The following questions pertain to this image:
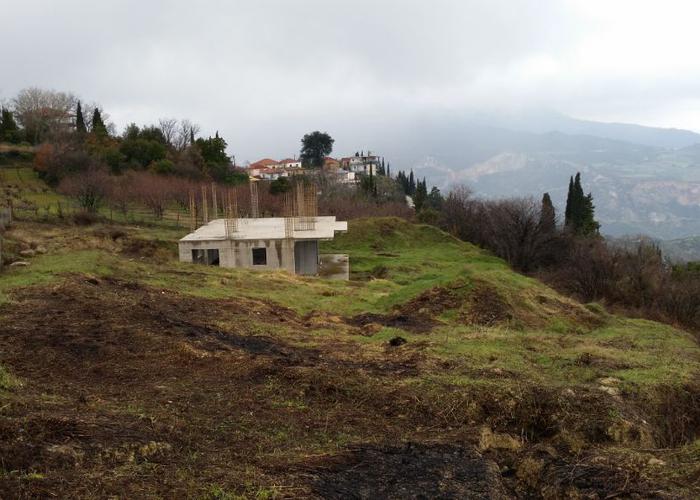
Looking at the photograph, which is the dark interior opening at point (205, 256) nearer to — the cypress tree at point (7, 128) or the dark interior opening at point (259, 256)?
the dark interior opening at point (259, 256)

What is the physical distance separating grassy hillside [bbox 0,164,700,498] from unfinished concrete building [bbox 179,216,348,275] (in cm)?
985

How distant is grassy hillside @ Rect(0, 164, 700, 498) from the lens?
17.3 feet

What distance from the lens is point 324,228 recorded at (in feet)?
97.9

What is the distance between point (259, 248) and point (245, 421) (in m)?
20.5

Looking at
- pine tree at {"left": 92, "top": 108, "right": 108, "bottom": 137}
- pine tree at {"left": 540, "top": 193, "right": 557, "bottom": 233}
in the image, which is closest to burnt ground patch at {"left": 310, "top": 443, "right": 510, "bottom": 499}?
pine tree at {"left": 540, "top": 193, "right": 557, "bottom": 233}

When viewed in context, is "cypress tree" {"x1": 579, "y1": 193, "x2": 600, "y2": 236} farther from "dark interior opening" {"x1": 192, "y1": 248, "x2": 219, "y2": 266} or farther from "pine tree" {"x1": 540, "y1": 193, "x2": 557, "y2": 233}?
"dark interior opening" {"x1": 192, "y1": 248, "x2": 219, "y2": 266}

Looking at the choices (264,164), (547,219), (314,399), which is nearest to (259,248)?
(314,399)

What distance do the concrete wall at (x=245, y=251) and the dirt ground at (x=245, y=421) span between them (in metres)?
14.5

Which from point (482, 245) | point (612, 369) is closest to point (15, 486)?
point (612, 369)

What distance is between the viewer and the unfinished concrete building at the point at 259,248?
1034 inches

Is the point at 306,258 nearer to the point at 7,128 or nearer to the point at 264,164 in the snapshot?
the point at 7,128

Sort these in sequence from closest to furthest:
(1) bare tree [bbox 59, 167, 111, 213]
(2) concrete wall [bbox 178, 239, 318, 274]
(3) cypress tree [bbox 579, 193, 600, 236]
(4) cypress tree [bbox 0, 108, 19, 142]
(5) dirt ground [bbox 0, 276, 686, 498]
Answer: (5) dirt ground [bbox 0, 276, 686, 498], (2) concrete wall [bbox 178, 239, 318, 274], (1) bare tree [bbox 59, 167, 111, 213], (3) cypress tree [bbox 579, 193, 600, 236], (4) cypress tree [bbox 0, 108, 19, 142]

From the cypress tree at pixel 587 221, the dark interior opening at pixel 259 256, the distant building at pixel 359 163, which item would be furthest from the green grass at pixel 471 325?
the distant building at pixel 359 163

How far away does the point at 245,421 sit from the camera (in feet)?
22.6
